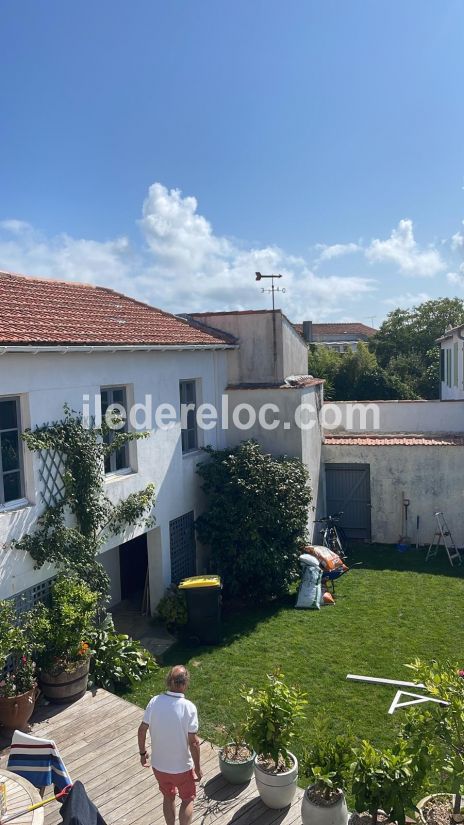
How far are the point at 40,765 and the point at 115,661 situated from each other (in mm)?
4045

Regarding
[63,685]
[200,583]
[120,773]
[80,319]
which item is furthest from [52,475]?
[120,773]

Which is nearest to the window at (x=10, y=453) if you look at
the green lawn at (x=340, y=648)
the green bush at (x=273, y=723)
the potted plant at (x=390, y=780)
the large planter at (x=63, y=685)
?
the large planter at (x=63, y=685)

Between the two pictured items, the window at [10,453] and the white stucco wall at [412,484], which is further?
the white stucco wall at [412,484]

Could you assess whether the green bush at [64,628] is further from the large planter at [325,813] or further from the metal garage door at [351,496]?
the metal garage door at [351,496]

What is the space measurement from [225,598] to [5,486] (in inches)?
264

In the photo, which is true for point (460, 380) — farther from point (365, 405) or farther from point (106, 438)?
point (106, 438)

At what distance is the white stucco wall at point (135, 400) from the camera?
8.94m

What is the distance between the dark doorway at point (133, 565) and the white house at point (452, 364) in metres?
15.5

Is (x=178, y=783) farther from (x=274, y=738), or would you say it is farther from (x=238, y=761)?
(x=238, y=761)

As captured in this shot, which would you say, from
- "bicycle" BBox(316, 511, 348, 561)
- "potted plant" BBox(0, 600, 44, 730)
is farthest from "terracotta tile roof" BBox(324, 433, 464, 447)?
"potted plant" BBox(0, 600, 44, 730)

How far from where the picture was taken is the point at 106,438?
1123 centimetres

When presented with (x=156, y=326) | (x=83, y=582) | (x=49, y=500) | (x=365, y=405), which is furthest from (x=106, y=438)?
(x=365, y=405)

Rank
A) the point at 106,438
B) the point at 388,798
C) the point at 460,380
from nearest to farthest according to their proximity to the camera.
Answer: the point at 388,798 < the point at 106,438 < the point at 460,380

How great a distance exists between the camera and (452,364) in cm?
2752
